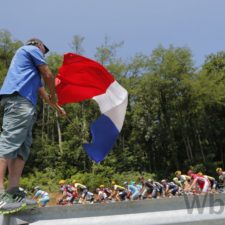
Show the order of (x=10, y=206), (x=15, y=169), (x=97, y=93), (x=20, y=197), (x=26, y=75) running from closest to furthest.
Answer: (x=10, y=206) → (x=20, y=197) → (x=15, y=169) → (x=26, y=75) → (x=97, y=93)

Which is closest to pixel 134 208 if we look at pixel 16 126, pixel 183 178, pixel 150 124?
pixel 16 126

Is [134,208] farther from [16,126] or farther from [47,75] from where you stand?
[47,75]

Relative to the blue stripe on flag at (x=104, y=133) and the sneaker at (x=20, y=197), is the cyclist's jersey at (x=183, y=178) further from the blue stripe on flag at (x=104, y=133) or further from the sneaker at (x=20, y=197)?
the sneaker at (x=20, y=197)

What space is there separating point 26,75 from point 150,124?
128ft

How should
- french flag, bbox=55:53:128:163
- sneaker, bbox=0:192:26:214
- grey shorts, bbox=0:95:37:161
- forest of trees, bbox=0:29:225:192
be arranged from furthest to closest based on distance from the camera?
1. forest of trees, bbox=0:29:225:192
2. french flag, bbox=55:53:128:163
3. grey shorts, bbox=0:95:37:161
4. sneaker, bbox=0:192:26:214

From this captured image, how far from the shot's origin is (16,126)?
3012 mm

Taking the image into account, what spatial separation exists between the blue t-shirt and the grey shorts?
6 cm

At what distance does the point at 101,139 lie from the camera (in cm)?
415

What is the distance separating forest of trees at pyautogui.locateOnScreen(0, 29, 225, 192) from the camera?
36969 mm

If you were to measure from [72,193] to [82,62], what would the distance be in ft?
57.4

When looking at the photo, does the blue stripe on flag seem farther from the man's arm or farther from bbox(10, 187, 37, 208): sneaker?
bbox(10, 187, 37, 208): sneaker

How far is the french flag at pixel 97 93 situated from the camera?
13.6ft

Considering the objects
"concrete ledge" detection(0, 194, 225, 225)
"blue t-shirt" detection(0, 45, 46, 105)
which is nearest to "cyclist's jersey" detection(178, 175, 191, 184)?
"blue t-shirt" detection(0, 45, 46, 105)

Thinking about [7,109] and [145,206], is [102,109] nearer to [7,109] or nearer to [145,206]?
[7,109]
